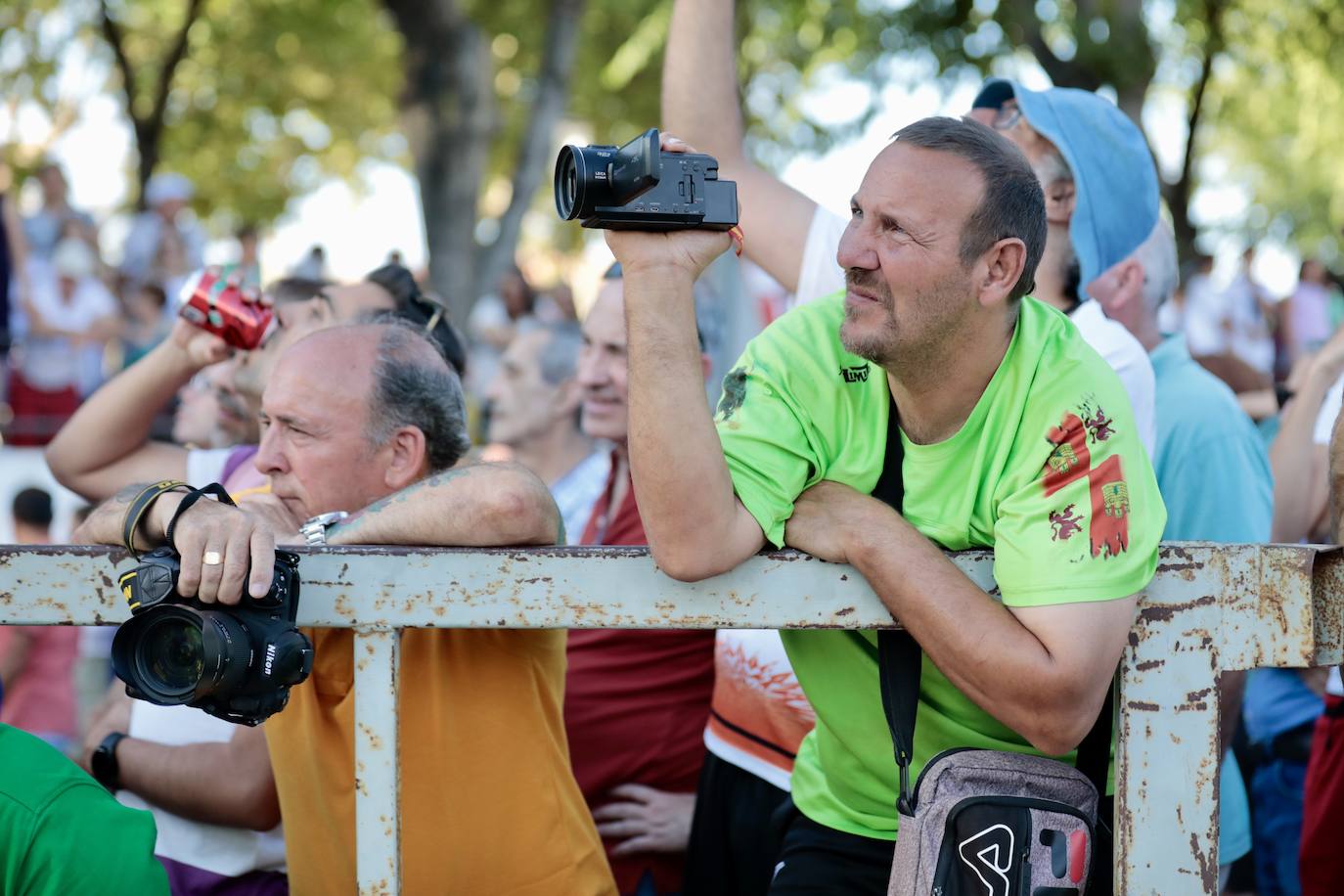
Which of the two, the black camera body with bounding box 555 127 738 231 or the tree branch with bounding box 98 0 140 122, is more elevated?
the tree branch with bounding box 98 0 140 122

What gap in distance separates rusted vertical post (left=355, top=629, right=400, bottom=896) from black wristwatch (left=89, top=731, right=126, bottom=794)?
1.09 metres

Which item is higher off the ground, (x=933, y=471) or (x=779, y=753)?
(x=933, y=471)

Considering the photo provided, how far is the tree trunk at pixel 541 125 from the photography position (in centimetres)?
1550

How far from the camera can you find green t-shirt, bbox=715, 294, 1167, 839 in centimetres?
194

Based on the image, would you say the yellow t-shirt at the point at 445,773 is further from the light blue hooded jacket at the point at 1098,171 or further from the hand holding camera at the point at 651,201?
the light blue hooded jacket at the point at 1098,171

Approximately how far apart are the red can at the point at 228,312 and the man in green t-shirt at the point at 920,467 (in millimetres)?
1470

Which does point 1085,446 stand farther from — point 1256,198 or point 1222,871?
point 1256,198

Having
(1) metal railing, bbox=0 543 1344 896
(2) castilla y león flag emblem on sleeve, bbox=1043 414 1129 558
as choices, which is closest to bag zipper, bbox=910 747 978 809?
(1) metal railing, bbox=0 543 1344 896

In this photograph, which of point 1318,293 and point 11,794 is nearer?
point 11,794

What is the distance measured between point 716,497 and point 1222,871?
5.56 ft

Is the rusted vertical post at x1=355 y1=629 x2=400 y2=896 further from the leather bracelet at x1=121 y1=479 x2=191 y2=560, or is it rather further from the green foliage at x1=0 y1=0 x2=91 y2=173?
the green foliage at x1=0 y1=0 x2=91 y2=173

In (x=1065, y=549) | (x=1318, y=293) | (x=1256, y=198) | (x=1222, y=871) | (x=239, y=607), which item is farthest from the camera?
(x=1256, y=198)

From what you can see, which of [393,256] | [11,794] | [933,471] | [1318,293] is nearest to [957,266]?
[933,471]

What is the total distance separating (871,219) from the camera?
2168 mm
